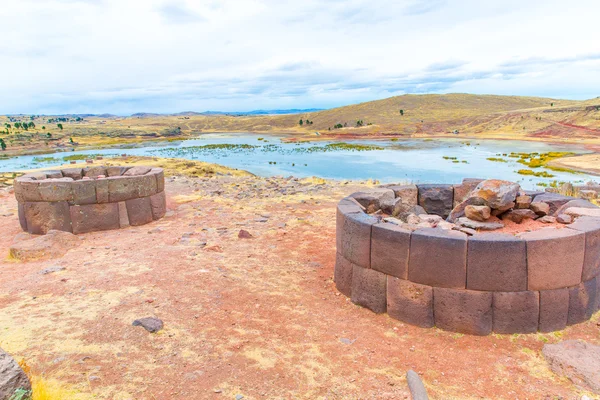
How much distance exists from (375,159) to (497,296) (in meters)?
33.1

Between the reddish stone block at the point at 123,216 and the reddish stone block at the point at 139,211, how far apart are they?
0.08 m

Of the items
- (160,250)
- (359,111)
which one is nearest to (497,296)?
(160,250)

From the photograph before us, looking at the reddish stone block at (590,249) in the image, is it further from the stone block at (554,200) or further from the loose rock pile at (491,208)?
the stone block at (554,200)

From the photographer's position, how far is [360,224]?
259 inches

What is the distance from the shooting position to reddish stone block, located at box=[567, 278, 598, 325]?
5.91 m

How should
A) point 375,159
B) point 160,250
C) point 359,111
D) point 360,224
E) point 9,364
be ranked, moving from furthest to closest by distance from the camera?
1. point 359,111
2. point 375,159
3. point 160,250
4. point 360,224
5. point 9,364

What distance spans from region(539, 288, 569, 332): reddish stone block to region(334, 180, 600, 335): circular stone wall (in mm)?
14

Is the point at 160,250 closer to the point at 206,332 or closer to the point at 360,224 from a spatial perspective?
the point at 206,332

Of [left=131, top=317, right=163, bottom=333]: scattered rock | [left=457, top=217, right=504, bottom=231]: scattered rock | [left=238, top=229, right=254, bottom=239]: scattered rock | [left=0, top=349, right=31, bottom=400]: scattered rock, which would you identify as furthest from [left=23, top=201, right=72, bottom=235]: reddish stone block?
[left=457, top=217, right=504, bottom=231]: scattered rock

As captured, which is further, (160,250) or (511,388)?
(160,250)

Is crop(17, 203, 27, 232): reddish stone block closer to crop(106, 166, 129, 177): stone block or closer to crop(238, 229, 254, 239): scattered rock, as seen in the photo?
crop(106, 166, 129, 177): stone block

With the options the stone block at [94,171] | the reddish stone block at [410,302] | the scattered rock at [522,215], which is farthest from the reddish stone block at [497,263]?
the stone block at [94,171]

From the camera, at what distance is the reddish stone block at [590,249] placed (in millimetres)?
5879

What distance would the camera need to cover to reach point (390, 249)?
6.21m
